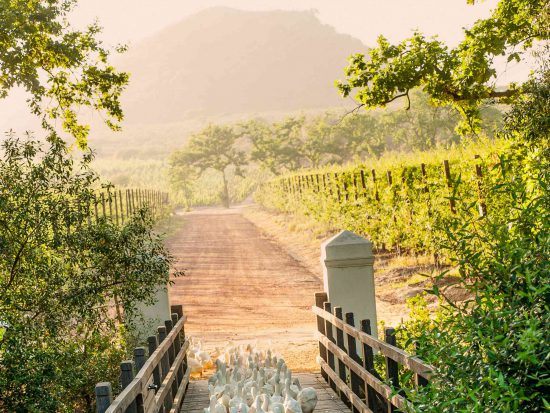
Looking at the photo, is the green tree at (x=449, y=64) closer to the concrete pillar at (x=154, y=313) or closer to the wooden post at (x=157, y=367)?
the concrete pillar at (x=154, y=313)

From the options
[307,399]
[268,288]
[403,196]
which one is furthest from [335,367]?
[403,196]

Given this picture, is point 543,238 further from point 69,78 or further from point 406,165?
point 406,165

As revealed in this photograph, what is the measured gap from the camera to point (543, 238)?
338 cm

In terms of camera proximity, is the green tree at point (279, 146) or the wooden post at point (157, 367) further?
the green tree at point (279, 146)

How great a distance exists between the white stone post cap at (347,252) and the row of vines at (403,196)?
5377 millimetres

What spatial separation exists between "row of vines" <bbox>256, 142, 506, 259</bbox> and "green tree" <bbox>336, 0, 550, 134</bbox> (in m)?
1.47

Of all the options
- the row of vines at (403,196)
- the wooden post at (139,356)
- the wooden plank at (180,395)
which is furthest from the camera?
the row of vines at (403,196)

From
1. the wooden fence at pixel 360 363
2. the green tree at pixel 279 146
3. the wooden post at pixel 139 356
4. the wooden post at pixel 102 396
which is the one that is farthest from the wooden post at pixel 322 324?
the green tree at pixel 279 146

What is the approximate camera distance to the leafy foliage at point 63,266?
793 centimetres

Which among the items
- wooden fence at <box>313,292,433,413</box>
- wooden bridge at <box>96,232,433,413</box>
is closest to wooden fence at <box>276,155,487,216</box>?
wooden bridge at <box>96,232,433,413</box>

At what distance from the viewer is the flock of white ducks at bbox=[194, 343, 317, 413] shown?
273 inches

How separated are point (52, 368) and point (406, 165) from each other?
15241 mm

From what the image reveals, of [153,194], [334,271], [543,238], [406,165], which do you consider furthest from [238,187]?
[543,238]

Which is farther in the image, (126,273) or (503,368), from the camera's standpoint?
(126,273)
